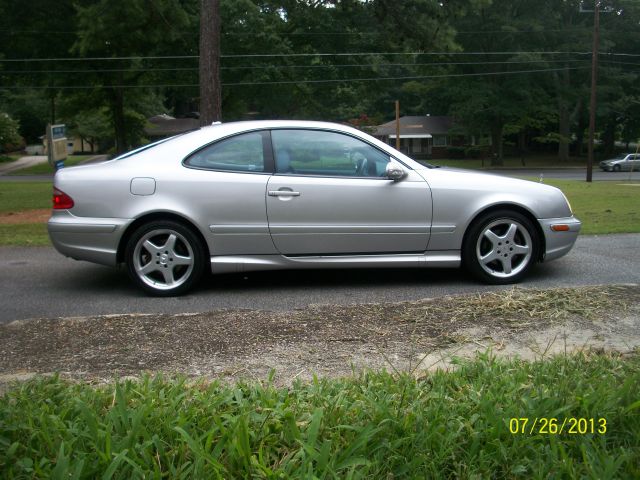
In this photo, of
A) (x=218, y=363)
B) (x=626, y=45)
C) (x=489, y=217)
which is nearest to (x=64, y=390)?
(x=218, y=363)

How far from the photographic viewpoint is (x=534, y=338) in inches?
151

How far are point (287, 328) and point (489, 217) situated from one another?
7.89 feet

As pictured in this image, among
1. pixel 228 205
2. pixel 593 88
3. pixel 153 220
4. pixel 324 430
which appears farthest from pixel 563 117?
pixel 324 430

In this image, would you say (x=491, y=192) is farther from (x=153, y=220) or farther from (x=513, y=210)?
(x=153, y=220)

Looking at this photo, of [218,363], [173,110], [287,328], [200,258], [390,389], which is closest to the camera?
[390,389]

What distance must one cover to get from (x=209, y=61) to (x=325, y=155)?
6271 millimetres

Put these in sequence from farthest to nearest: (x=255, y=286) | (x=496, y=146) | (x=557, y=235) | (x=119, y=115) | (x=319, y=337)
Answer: (x=496, y=146) < (x=119, y=115) < (x=255, y=286) < (x=557, y=235) < (x=319, y=337)

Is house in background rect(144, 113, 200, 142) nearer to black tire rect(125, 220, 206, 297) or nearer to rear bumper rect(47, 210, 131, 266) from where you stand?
rear bumper rect(47, 210, 131, 266)

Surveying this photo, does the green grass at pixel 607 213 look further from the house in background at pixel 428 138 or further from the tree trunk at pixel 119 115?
the house in background at pixel 428 138

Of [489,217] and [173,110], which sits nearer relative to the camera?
[489,217]

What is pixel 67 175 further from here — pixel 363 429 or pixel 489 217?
pixel 363 429

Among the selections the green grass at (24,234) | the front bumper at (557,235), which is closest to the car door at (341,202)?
the front bumper at (557,235)

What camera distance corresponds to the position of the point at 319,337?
12.8ft

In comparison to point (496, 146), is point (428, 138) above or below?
above
